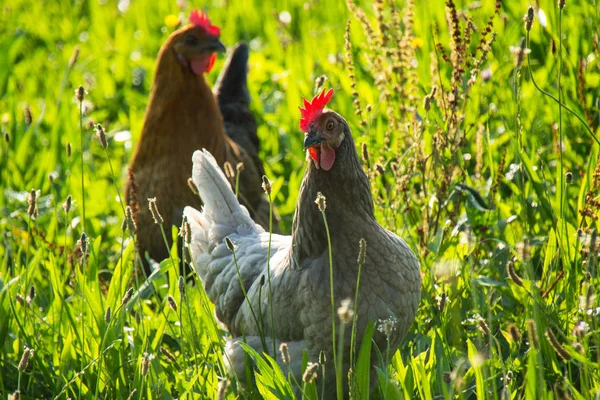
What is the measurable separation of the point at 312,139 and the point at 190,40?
1.90 meters

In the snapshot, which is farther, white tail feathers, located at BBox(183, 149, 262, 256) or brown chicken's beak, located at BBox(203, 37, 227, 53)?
brown chicken's beak, located at BBox(203, 37, 227, 53)

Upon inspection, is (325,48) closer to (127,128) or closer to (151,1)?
(127,128)

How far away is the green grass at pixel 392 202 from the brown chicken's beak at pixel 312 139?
0.59 meters

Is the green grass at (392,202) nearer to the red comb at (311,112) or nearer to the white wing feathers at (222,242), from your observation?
the white wing feathers at (222,242)

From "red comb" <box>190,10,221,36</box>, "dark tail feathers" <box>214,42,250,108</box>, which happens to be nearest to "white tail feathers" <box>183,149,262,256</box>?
"red comb" <box>190,10,221,36</box>

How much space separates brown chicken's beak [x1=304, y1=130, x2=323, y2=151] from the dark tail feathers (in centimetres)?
251

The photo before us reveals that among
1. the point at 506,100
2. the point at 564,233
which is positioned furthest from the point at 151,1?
the point at 564,233

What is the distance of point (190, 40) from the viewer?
4.25 meters

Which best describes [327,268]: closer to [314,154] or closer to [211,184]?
[314,154]

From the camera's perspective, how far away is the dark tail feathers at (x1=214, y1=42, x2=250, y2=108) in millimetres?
5020

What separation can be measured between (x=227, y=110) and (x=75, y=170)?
99 centimetres

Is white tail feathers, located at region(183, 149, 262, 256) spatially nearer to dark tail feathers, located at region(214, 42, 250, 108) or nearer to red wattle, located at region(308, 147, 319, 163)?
red wattle, located at region(308, 147, 319, 163)

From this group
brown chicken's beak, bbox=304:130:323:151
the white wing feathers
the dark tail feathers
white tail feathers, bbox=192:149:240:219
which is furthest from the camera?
the dark tail feathers

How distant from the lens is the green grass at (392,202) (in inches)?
103
